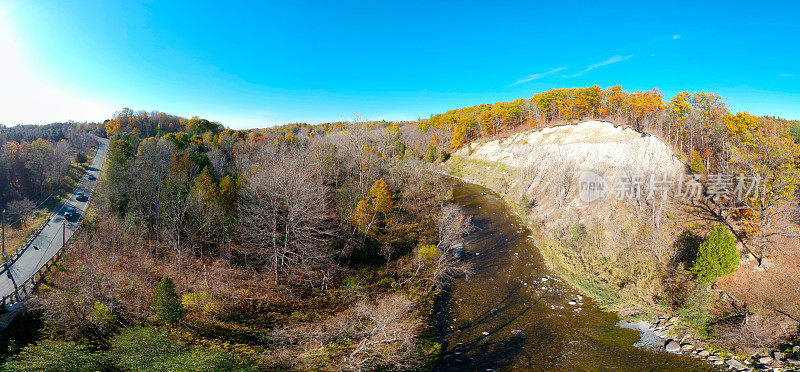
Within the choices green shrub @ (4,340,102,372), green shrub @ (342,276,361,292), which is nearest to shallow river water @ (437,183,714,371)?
green shrub @ (342,276,361,292)

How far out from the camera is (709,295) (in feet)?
66.6

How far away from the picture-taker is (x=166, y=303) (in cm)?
1886

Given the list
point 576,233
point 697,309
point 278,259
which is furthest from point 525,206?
point 278,259

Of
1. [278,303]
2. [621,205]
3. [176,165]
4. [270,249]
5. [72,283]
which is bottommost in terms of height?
[278,303]

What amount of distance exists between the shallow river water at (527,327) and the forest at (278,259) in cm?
187

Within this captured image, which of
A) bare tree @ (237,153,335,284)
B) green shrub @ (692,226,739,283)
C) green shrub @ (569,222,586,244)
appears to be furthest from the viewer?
green shrub @ (569,222,586,244)

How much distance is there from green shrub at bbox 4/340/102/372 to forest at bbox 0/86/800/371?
0.10 m

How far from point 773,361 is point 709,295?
5.60 metres

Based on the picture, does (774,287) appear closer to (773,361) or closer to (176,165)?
(773,361)

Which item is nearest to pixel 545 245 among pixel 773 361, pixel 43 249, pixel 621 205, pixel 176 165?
pixel 621 205

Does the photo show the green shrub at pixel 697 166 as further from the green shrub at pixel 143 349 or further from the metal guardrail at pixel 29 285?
the metal guardrail at pixel 29 285

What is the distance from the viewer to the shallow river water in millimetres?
17394

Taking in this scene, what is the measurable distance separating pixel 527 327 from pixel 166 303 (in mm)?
24129

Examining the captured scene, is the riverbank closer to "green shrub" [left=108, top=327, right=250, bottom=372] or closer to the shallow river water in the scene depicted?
the shallow river water
